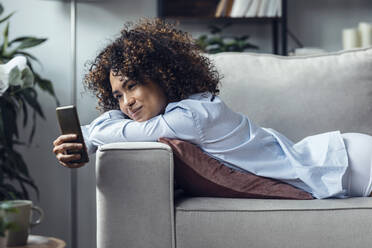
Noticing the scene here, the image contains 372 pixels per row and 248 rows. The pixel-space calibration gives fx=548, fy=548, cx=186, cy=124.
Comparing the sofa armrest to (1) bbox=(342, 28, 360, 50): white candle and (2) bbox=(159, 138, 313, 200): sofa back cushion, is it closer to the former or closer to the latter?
(2) bbox=(159, 138, 313, 200): sofa back cushion

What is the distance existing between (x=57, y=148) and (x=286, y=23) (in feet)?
5.89

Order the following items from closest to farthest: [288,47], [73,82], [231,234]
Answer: [231,234] → [73,82] → [288,47]

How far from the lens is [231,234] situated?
51.8 inches

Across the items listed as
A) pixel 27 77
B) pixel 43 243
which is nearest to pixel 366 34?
pixel 27 77

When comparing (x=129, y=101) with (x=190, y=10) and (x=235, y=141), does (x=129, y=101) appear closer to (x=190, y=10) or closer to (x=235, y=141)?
(x=235, y=141)

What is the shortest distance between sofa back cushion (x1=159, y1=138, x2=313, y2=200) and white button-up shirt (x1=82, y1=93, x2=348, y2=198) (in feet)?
0.12

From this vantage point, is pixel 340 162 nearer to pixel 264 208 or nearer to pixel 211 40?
pixel 264 208

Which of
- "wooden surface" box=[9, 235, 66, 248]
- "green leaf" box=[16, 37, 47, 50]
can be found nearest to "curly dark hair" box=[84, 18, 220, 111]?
"wooden surface" box=[9, 235, 66, 248]

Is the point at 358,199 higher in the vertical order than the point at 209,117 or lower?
lower

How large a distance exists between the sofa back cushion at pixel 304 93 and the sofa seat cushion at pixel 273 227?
60 cm

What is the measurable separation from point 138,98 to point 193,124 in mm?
204

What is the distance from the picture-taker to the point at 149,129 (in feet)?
4.78

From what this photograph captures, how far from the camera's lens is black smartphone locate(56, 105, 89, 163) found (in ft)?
4.05

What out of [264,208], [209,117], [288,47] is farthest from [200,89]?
[288,47]
